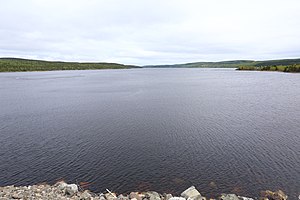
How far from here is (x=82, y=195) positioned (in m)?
15.4

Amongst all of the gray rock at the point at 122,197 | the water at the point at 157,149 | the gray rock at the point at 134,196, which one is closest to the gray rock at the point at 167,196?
the water at the point at 157,149

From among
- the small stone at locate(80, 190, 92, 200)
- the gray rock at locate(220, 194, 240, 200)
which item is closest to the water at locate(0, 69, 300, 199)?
the gray rock at locate(220, 194, 240, 200)

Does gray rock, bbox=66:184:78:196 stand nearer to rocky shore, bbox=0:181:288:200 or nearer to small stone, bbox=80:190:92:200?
rocky shore, bbox=0:181:288:200

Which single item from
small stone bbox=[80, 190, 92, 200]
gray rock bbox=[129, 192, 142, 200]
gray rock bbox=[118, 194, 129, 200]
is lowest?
gray rock bbox=[129, 192, 142, 200]

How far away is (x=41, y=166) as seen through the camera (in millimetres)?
20906

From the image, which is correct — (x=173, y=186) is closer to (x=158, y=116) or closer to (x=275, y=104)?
(x=158, y=116)

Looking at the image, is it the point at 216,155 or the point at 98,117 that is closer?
the point at 216,155

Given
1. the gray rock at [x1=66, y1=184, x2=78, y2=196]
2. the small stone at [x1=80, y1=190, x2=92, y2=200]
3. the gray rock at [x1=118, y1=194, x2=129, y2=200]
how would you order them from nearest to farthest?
→ the small stone at [x1=80, y1=190, x2=92, y2=200], the gray rock at [x1=118, y1=194, x2=129, y2=200], the gray rock at [x1=66, y1=184, x2=78, y2=196]

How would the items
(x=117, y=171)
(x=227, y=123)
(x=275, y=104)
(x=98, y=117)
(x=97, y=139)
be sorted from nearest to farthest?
(x=117, y=171) < (x=97, y=139) < (x=227, y=123) < (x=98, y=117) < (x=275, y=104)

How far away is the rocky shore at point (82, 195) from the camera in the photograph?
1496cm

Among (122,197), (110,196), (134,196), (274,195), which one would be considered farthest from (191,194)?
(274,195)

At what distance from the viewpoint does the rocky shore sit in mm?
14961

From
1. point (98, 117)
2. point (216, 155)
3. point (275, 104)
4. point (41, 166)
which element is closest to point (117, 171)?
point (41, 166)

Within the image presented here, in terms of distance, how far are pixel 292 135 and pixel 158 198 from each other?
71.6 ft
